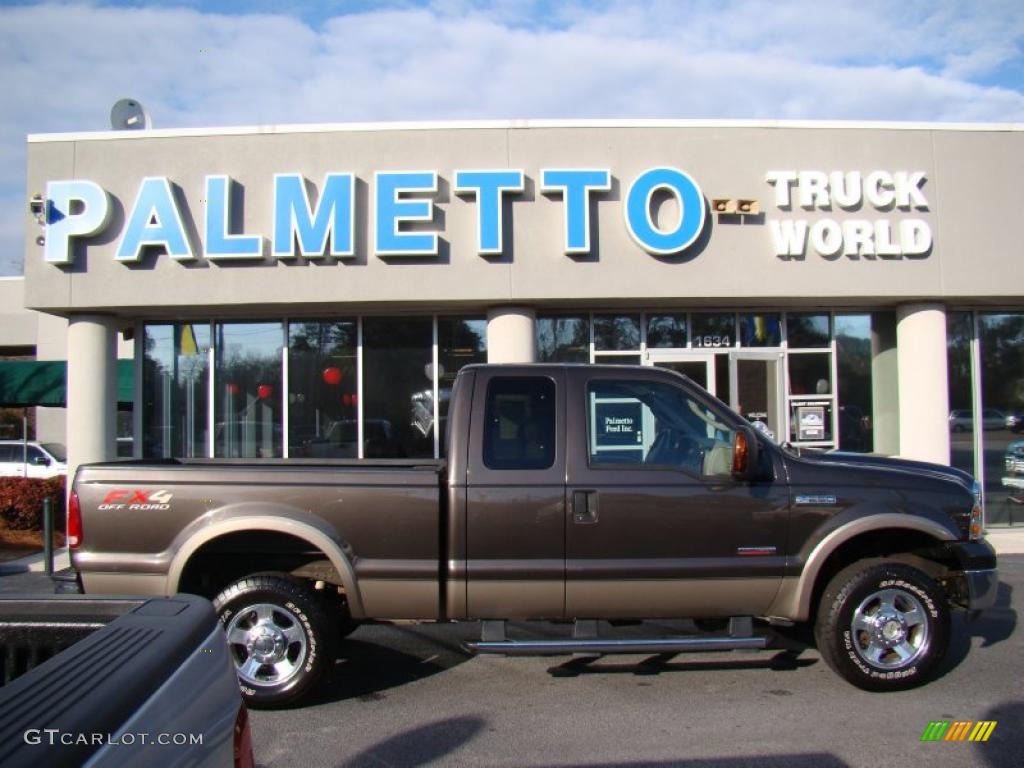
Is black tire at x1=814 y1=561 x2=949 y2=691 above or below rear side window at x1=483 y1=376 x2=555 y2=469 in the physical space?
below

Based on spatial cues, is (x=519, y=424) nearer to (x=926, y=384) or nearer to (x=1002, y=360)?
(x=926, y=384)

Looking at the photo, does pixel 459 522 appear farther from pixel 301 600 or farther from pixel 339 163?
pixel 339 163

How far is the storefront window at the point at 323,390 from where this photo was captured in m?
12.1

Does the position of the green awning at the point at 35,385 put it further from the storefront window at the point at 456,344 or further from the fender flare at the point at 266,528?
the fender flare at the point at 266,528

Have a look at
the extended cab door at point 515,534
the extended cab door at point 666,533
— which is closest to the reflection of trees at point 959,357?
the extended cab door at point 666,533

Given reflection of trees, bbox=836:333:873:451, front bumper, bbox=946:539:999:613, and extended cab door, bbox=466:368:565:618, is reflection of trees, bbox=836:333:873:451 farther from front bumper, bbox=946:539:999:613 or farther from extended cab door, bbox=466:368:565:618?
extended cab door, bbox=466:368:565:618

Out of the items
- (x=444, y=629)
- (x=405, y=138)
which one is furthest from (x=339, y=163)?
(x=444, y=629)

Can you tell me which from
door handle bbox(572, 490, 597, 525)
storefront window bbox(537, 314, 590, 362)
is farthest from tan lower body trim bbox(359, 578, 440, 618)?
storefront window bbox(537, 314, 590, 362)

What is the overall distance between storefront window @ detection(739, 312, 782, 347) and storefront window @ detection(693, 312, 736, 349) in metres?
0.15

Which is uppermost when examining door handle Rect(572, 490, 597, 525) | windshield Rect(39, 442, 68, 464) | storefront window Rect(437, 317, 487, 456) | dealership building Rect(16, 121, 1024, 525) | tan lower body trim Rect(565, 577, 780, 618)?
dealership building Rect(16, 121, 1024, 525)

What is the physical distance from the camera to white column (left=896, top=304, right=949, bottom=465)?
1165 centimetres

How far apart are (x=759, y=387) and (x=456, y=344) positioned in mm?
4517

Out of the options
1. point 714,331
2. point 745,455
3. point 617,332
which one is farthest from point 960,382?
point 745,455

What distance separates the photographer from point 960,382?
41.3 ft
